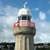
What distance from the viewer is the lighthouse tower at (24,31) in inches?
452

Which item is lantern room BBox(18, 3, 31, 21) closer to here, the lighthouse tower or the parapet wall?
the lighthouse tower

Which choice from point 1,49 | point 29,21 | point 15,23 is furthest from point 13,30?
point 1,49

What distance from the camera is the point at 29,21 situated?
38.7 feet

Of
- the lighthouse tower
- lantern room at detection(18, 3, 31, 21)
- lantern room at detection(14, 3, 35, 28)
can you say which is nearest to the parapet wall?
the lighthouse tower

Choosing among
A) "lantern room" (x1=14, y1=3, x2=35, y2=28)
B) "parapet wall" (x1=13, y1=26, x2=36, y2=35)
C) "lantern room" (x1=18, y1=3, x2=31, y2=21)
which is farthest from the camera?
"lantern room" (x1=18, y1=3, x2=31, y2=21)

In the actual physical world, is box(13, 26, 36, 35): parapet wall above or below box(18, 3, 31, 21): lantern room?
below

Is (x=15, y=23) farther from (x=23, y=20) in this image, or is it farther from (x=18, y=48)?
(x=18, y=48)

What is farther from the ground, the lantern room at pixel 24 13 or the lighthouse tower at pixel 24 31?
the lantern room at pixel 24 13

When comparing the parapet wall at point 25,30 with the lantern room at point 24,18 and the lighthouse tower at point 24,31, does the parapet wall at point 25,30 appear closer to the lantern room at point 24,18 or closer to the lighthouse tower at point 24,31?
the lighthouse tower at point 24,31

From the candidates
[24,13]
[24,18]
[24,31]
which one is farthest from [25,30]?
[24,13]

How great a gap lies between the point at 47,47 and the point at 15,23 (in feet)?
117

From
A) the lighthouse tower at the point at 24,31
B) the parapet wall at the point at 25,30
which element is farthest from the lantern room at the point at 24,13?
the parapet wall at the point at 25,30

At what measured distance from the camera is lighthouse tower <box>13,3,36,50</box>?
37.7 feet

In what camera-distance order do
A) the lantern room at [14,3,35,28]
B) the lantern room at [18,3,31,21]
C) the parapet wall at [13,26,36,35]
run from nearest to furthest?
the parapet wall at [13,26,36,35], the lantern room at [14,3,35,28], the lantern room at [18,3,31,21]
